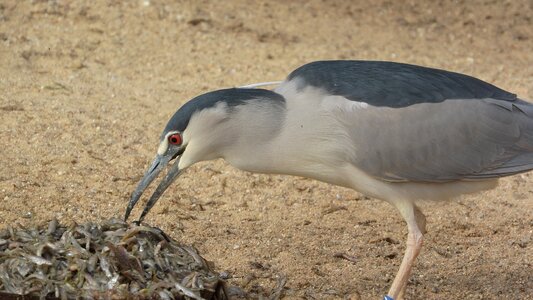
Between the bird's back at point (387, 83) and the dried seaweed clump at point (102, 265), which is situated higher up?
the bird's back at point (387, 83)

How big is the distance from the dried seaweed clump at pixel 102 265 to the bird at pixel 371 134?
18.2 inches

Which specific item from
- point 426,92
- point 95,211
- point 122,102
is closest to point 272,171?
point 426,92

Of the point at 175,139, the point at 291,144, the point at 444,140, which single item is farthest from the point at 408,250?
the point at 175,139

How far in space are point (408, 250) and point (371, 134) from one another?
70 cm

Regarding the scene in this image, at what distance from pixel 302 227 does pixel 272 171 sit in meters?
1.31

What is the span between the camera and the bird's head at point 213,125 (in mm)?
4797

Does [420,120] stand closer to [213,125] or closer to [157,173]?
[213,125]

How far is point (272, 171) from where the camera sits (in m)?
4.95

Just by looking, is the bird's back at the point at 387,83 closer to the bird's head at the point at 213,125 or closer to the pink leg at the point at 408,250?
the bird's head at the point at 213,125

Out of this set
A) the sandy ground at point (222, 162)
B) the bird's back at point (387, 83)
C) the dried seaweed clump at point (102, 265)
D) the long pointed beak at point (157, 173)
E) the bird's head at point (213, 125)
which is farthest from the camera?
the sandy ground at point (222, 162)

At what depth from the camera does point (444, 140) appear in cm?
523

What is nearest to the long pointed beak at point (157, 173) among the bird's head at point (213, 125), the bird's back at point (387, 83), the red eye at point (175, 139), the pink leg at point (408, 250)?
the bird's head at point (213, 125)

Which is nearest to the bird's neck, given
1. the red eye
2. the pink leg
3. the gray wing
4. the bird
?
the bird

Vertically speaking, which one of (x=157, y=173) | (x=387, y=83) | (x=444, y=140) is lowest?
(x=157, y=173)
